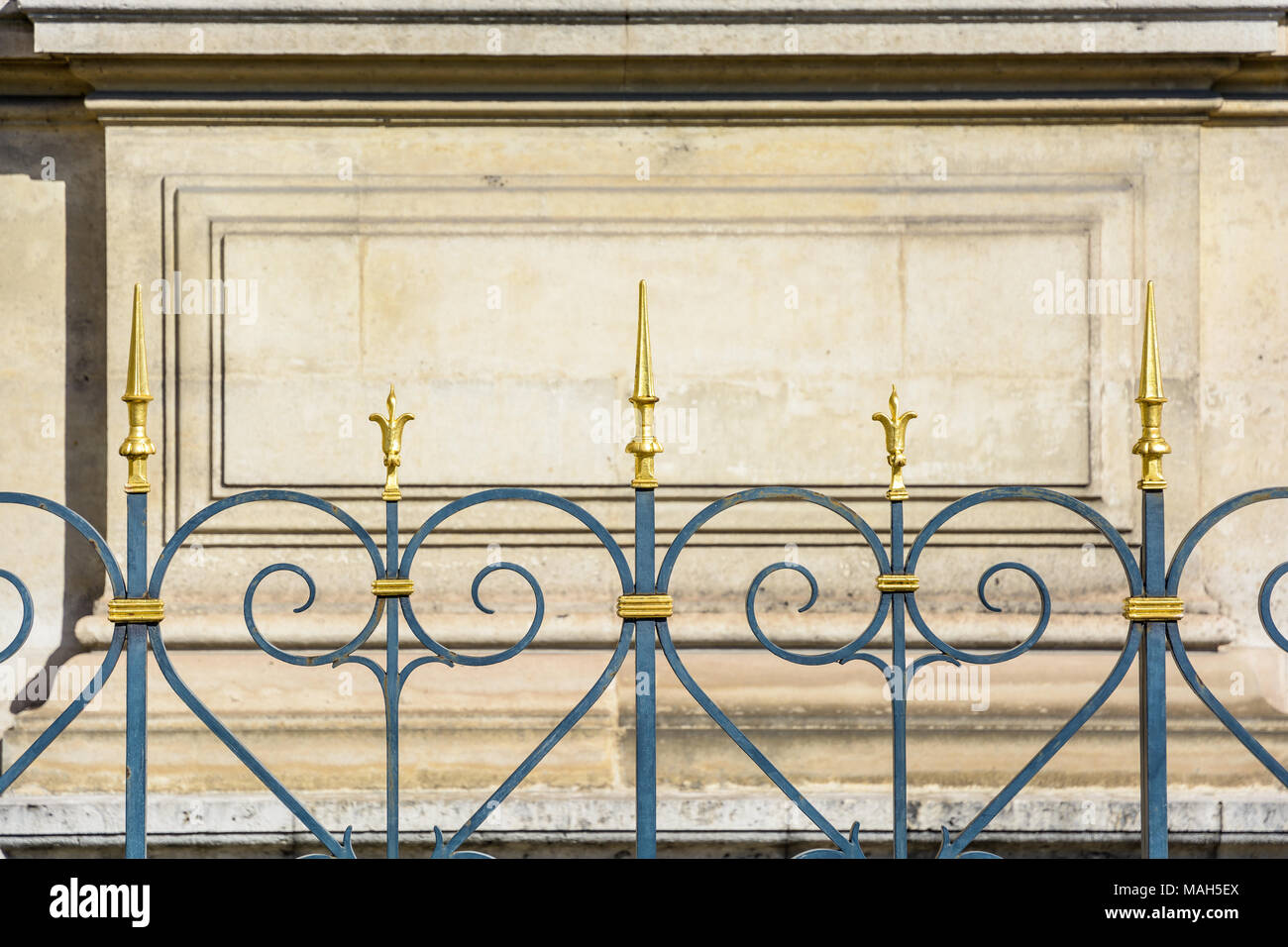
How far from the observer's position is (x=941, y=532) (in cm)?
523

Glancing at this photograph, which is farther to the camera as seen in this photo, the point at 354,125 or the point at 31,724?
the point at 354,125

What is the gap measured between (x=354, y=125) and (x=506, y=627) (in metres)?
2.15

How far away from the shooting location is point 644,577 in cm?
323

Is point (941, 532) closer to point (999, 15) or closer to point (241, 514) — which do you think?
point (999, 15)

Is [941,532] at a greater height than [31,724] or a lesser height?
greater

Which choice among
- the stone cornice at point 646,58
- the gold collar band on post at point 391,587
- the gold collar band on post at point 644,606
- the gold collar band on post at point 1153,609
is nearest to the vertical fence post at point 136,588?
the gold collar band on post at point 391,587

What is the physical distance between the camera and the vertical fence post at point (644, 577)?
318cm

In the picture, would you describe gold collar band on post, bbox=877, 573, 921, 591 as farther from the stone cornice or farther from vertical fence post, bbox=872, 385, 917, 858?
the stone cornice

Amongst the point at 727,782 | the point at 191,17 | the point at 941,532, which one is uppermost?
the point at 191,17

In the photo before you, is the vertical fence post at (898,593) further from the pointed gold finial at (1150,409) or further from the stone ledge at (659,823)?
the stone ledge at (659,823)

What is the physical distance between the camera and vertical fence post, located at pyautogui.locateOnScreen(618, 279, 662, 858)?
3184 mm

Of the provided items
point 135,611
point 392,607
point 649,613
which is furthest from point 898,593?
point 135,611

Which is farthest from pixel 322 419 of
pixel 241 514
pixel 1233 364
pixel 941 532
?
pixel 1233 364

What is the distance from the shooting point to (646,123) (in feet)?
17.6
